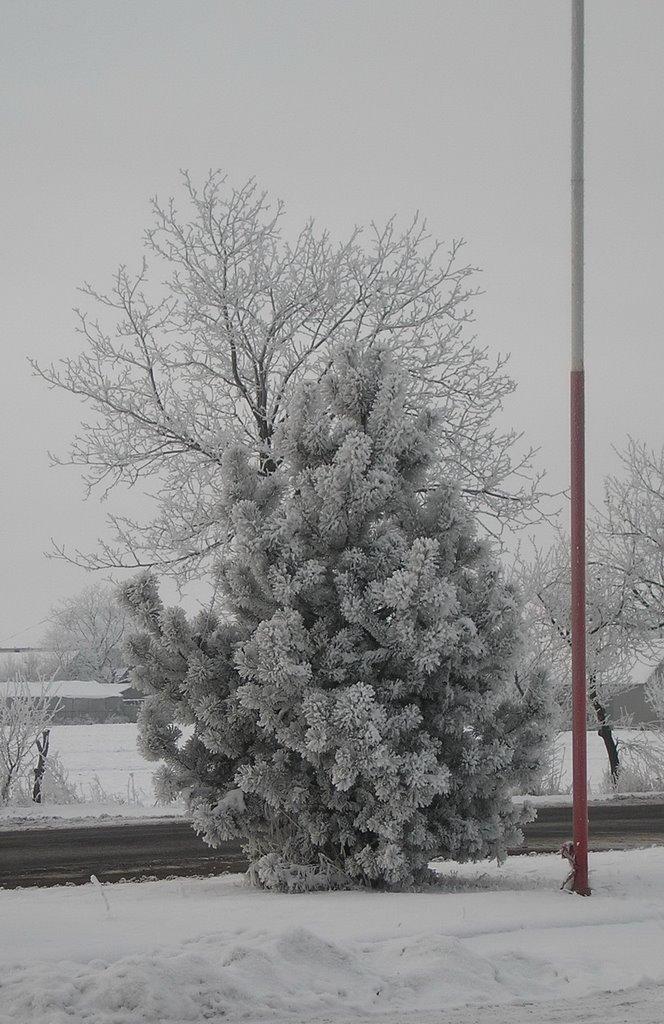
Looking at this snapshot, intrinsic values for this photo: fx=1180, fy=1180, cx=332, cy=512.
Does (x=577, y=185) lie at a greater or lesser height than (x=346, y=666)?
greater

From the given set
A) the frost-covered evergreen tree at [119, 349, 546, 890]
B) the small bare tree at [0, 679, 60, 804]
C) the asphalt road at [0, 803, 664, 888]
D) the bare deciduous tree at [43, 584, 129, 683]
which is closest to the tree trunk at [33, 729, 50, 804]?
the small bare tree at [0, 679, 60, 804]

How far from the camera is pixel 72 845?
1409 cm

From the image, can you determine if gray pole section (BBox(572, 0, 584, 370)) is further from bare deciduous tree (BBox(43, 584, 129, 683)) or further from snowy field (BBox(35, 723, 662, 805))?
bare deciduous tree (BBox(43, 584, 129, 683))

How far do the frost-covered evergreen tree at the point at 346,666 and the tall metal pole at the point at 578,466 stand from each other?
18.4 inches

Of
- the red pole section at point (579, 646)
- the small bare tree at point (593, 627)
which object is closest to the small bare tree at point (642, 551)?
the small bare tree at point (593, 627)

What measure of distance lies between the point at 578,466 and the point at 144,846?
758 cm

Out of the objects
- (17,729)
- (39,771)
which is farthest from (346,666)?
(39,771)

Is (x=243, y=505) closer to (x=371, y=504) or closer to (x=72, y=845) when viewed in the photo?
(x=371, y=504)

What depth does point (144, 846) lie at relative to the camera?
14.0 meters

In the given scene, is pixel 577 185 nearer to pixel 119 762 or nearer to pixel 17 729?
pixel 17 729

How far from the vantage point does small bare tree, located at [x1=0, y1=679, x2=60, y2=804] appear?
18969mm

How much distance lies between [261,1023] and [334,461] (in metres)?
5.07

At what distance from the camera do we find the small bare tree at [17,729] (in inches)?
747

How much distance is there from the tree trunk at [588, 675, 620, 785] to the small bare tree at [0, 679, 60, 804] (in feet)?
38.5
